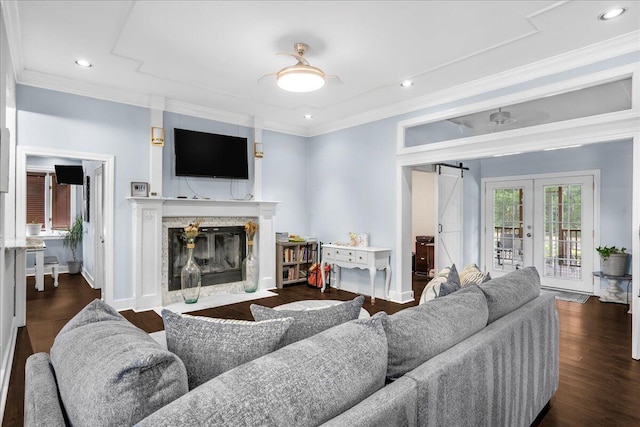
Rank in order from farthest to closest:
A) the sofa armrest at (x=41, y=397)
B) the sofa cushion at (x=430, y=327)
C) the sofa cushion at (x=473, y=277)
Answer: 1. the sofa cushion at (x=473, y=277)
2. the sofa cushion at (x=430, y=327)
3. the sofa armrest at (x=41, y=397)

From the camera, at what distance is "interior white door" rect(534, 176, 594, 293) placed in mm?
5582

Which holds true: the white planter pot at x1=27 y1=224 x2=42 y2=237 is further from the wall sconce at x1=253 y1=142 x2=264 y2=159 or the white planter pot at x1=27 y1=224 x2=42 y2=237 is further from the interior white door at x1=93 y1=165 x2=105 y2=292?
the wall sconce at x1=253 y1=142 x2=264 y2=159

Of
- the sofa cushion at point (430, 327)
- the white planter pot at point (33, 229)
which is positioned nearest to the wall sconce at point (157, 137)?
the white planter pot at point (33, 229)

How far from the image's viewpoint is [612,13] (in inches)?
109

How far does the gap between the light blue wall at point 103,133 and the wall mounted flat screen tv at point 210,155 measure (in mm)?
443

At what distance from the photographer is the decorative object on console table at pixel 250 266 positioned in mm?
5543

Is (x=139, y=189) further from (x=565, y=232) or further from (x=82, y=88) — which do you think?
(x=565, y=232)

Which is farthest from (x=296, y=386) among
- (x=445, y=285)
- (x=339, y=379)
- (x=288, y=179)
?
(x=288, y=179)

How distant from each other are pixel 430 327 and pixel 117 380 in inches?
42.5

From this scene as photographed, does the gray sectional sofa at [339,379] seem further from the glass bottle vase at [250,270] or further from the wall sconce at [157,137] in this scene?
the glass bottle vase at [250,270]

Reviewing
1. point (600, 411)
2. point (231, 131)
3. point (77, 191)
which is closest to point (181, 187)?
point (231, 131)

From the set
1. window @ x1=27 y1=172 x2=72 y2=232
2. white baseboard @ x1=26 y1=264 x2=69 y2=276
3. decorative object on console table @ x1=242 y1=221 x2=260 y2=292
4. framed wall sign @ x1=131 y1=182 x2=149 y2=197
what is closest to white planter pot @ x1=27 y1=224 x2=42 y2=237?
white baseboard @ x1=26 y1=264 x2=69 y2=276

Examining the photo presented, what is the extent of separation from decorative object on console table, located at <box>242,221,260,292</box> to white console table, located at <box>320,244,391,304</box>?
115 cm

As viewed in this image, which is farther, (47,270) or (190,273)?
(47,270)
